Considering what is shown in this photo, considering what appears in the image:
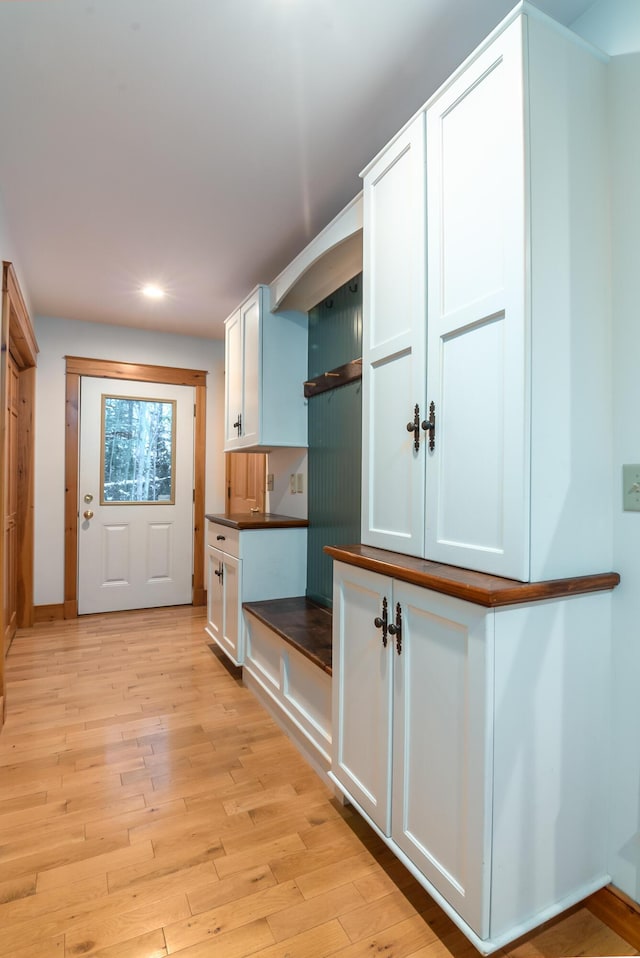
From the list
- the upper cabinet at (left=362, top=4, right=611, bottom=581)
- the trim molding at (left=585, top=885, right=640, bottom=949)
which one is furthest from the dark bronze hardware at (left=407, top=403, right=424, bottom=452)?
the trim molding at (left=585, top=885, right=640, bottom=949)

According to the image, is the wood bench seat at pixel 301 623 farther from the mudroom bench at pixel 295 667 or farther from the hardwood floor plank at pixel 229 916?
the hardwood floor plank at pixel 229 916

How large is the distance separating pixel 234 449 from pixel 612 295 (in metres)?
2.55

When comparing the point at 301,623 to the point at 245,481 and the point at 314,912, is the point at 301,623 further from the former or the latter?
the point at 245,481

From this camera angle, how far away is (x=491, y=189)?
119 centimetres

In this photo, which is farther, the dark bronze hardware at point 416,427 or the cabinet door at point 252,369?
the cabinet door at point 252,369

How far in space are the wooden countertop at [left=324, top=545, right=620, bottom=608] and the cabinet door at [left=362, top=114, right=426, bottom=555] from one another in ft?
0.36

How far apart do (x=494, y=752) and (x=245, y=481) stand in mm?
3512

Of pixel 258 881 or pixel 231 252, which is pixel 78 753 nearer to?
pixel 258 881

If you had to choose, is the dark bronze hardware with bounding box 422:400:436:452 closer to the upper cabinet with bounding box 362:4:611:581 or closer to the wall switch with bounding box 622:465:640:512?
the upper cabinet with bounding box 362:4:611:581

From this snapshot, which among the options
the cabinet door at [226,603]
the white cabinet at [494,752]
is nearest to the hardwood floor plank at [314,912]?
the white cabinet at [494,752]

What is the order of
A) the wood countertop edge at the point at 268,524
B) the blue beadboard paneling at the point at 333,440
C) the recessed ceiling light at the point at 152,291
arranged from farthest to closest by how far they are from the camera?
1. the recessed ceiling light at the point at 152,291
2. the wood countertop edge at the point at 268,524
3. the blue beadboard paneling at the point at 333,440

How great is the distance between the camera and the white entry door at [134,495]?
4207mm

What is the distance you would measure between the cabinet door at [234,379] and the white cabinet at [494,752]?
7.12 feet

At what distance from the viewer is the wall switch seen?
4.03ft
